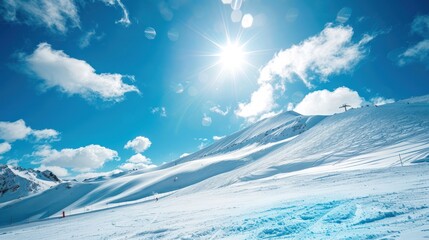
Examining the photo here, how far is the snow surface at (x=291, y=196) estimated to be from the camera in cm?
730

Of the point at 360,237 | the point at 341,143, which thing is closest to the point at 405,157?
the point at 341,143

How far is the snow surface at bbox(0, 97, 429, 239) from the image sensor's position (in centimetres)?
730

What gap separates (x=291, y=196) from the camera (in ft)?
45.8

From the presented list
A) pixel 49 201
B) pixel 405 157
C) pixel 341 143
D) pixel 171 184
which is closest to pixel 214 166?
pixel 171 184

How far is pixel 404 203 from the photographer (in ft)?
25.2

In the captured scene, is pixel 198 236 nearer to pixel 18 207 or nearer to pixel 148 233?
pixel 148 233

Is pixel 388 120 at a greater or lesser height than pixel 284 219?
greater

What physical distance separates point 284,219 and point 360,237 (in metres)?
3.09

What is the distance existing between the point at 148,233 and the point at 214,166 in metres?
67.1

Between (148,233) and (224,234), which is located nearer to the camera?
(224,234)

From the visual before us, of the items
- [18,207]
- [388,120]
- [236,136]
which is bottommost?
[18,207]

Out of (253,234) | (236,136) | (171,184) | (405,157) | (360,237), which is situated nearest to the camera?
(360,237)

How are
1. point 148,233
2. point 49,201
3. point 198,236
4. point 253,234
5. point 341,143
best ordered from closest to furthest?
point 253,234 < point 198,236 < point 148,233 < point 341,143 < point 49,201

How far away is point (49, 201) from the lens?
104m
